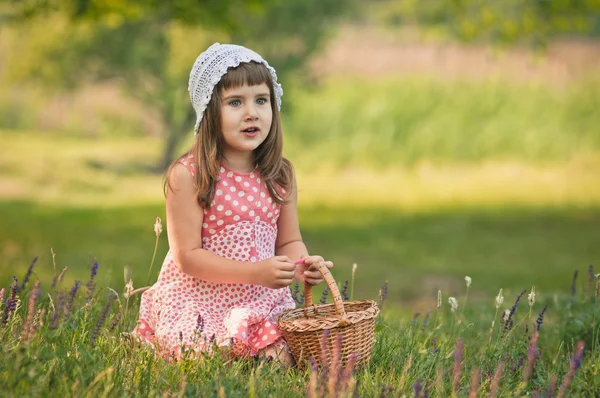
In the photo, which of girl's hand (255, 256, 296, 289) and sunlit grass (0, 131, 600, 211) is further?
sunlit grass (0, 131, 600, 211)

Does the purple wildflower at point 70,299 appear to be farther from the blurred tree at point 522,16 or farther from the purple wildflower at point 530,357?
the blurred tree at point 522,16

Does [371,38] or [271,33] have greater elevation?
[371,38]

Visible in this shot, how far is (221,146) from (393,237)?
8517 millimetres

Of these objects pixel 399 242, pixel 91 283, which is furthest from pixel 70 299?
pixel 399 242

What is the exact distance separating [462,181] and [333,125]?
2.84 m

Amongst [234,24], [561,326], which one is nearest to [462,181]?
[234,24]

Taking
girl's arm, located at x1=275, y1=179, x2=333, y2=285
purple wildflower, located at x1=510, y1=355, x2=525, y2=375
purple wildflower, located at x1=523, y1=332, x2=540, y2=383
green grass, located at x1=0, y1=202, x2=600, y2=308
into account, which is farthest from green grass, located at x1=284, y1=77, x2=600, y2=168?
purple wildflower, located at x1=523, y1=332, x2=540, y2=383

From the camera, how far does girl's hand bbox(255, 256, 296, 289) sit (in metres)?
3.29

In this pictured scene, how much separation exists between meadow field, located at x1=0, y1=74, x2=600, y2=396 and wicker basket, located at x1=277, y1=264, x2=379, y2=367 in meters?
0.10

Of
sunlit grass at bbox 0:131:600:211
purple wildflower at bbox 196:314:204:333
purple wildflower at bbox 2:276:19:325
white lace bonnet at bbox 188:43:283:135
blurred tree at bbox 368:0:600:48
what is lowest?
purple wildflower at bbox 196:314:204:333

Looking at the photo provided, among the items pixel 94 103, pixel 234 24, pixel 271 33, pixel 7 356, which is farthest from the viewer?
pixel 94 103

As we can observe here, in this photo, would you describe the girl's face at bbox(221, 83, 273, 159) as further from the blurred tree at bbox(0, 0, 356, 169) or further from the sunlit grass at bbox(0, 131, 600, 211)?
the sunlit grass at bbox(0, 131, 600, 211)

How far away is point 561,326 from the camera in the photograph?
4617mm

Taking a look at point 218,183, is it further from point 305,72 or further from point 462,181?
point 462,181
